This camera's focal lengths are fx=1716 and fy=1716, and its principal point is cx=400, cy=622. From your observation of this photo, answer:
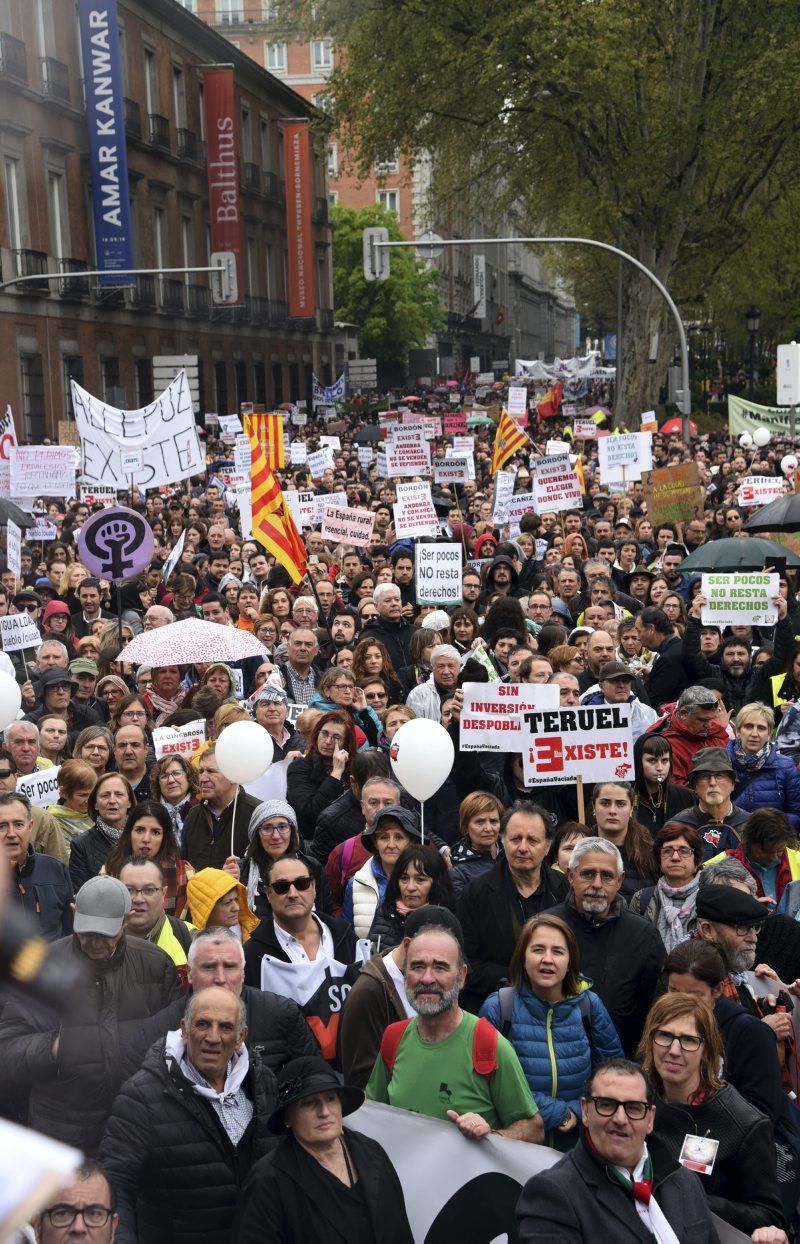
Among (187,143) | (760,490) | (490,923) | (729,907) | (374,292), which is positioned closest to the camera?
(729,907)

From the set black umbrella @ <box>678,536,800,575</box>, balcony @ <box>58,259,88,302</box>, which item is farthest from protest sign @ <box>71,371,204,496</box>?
balcony @ <box>58,259,88,302</box>

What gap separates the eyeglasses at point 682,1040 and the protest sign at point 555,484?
12.0 metres

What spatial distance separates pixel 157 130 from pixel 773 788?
4183cm

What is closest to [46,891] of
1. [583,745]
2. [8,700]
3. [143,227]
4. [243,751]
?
[243,751]

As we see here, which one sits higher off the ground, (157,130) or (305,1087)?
(157,130)

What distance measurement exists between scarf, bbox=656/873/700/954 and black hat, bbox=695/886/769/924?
45 cm

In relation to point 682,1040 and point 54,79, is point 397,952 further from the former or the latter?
point 54,79

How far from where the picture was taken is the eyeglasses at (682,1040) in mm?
4273

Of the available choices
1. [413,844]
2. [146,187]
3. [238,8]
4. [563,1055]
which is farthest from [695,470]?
[238,8]

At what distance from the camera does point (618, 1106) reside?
3766 millimetres

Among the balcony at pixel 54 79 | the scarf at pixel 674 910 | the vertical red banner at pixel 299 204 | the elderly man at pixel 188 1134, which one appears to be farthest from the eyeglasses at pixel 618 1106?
the vertical red banner at pixel 299 204

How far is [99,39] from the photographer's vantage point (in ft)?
121

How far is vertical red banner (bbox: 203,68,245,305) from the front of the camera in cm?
4972

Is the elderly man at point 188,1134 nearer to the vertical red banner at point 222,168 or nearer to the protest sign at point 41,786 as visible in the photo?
the protest sign at point 41,786
